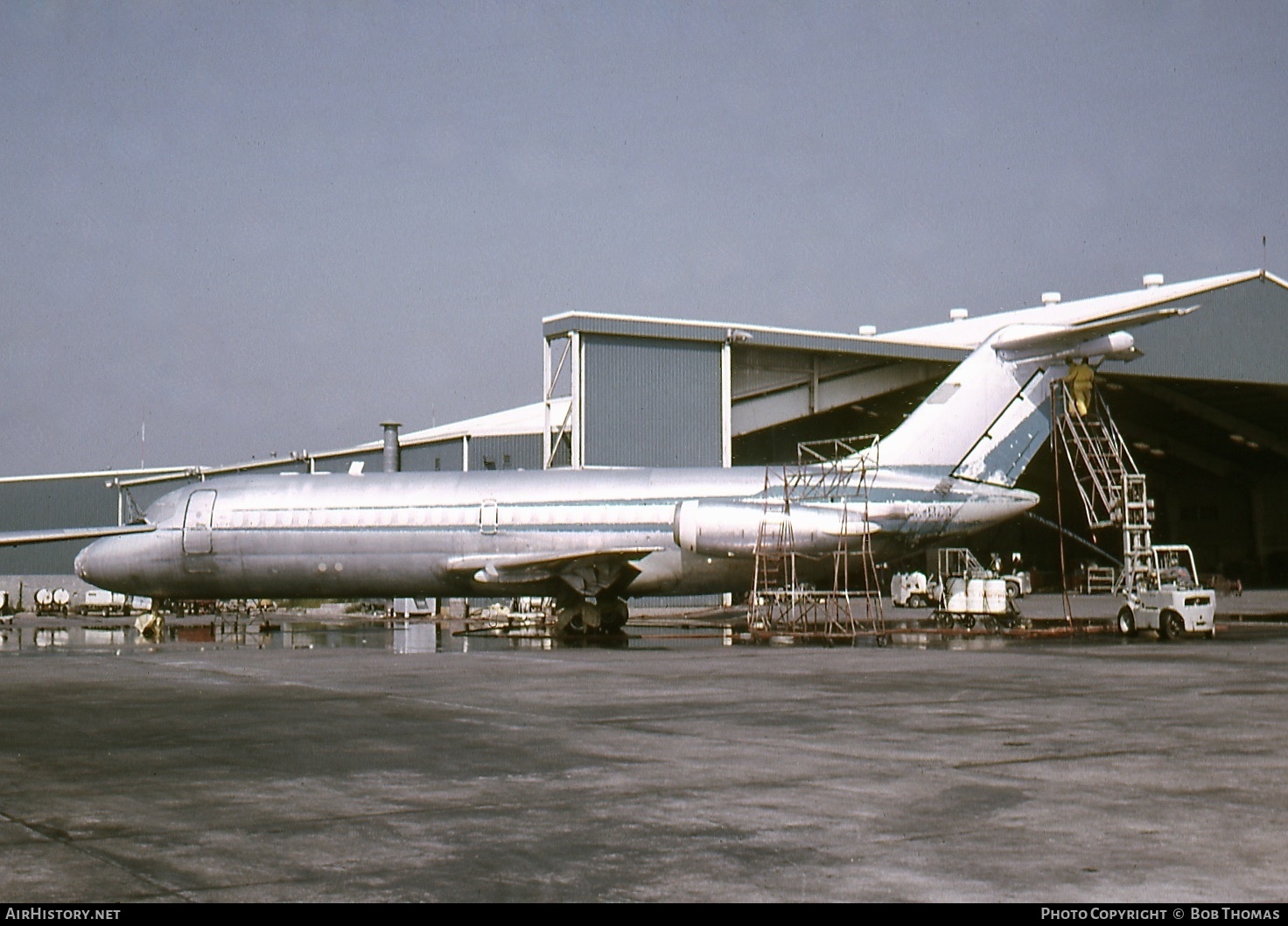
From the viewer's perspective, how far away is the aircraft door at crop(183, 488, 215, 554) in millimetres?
32906

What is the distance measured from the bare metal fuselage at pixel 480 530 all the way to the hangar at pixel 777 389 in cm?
594

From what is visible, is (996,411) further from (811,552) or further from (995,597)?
(995,597)

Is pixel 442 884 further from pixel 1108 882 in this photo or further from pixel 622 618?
pixel 622 618

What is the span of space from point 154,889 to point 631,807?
3233mm

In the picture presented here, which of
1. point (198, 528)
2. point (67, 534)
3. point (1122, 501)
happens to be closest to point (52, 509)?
point (67, 534)

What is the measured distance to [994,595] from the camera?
37.4 m

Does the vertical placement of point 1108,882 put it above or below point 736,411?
below

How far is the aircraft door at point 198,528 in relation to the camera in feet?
108

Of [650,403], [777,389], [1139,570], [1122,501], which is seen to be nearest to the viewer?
[1122,501]

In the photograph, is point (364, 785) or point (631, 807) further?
point (364, 785)

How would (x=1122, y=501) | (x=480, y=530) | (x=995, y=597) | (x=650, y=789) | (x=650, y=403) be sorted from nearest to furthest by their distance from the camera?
(x=650, y=789), (x=1122, y=501), (x=480, y=530), (x=995, y=597), (x=650, y=403)

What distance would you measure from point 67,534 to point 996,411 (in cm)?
2317

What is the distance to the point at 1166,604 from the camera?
29188 millimetres

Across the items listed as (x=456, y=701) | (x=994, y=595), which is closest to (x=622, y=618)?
(x=994, y=595)
